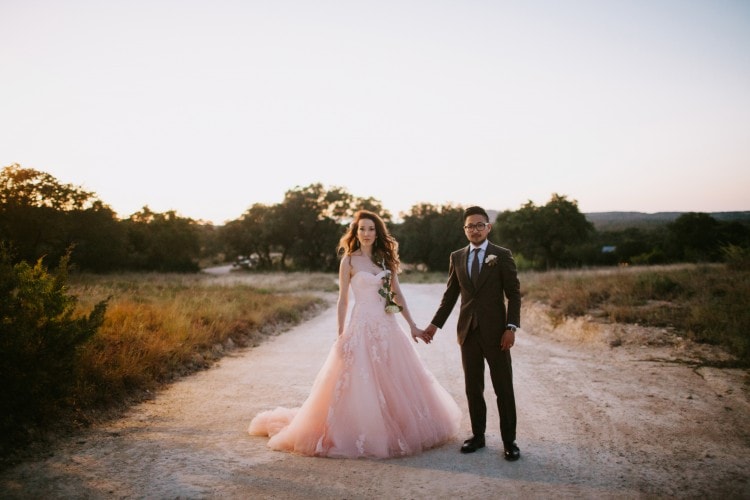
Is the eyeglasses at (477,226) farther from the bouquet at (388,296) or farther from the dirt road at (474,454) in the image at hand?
the dirt road at (474,454)

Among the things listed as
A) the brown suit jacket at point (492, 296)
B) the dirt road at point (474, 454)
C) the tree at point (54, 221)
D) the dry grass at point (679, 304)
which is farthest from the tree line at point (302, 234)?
the brown suit jacket at point (492, 296)

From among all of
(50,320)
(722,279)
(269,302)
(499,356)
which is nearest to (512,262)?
(499,356)

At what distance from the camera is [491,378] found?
4.14m

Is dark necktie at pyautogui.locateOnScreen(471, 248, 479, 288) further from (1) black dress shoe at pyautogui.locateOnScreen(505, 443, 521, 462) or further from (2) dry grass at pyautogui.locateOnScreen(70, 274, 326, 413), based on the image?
(2) dry grass at pyautogui.locateOnScreen(70, 274, 326, 413)

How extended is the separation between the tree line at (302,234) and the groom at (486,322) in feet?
40.5

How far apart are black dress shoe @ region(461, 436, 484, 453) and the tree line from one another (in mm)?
12579

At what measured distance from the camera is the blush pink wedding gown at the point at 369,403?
4062mm

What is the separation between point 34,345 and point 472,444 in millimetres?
4627

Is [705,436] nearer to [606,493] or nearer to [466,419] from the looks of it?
[606,493]

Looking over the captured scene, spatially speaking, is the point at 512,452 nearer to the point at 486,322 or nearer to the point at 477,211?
the point at 486,322

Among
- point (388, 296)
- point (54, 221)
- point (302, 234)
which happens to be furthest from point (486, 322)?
point (302, 234)

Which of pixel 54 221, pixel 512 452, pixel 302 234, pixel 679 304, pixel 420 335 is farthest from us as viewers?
pixel 302 234

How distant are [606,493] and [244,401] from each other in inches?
179

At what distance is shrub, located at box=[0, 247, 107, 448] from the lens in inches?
163
